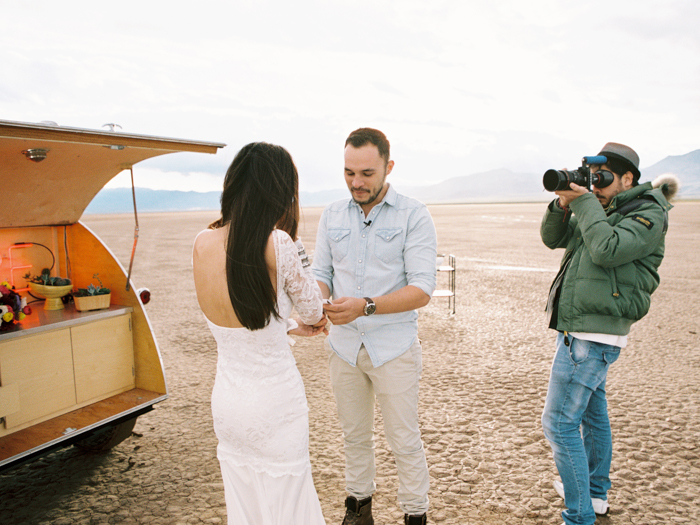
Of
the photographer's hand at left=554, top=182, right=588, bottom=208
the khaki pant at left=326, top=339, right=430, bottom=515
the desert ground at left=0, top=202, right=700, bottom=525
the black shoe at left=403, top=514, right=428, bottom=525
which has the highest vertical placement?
the photographer's hand at left=554, top=182, right=588, bottom=208

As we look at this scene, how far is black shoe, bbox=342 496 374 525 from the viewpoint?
266cm

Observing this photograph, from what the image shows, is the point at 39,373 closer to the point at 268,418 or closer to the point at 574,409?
the point at 268,418

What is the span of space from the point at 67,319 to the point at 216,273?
2.17m

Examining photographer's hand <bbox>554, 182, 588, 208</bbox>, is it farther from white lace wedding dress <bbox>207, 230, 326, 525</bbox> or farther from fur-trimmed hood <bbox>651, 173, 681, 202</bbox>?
white lace wedding dress <bbox>207, 230, 326, 525</bbox>

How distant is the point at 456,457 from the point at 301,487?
6.29ft

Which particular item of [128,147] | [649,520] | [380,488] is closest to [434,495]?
[380,488]

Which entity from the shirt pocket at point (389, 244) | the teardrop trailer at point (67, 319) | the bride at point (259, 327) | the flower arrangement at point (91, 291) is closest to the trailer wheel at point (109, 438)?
the teardrop trailer at point (67, 319)

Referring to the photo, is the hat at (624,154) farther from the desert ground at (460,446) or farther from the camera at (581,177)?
the desert ground at (460,446)

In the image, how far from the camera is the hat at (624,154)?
250 centimetres

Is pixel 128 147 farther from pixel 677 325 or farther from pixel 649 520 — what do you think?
pixel 677 325

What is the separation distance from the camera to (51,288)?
12.0 feet

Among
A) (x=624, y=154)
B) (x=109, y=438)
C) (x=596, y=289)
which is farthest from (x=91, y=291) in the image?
(x=624, y=154)

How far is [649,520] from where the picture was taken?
109 inches

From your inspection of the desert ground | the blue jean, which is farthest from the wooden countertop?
the blue jean
